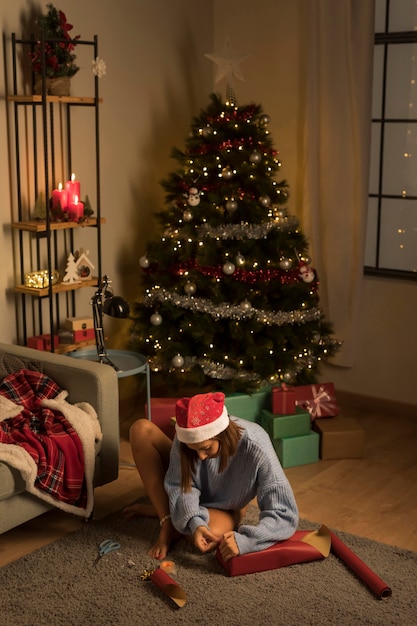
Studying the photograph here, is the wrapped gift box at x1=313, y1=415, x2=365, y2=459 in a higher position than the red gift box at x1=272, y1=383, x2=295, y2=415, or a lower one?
lower

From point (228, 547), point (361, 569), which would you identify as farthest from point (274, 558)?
point (361, 569)

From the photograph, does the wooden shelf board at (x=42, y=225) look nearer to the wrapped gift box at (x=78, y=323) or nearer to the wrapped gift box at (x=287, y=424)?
the wrapped gift box at (x=78, y=323)

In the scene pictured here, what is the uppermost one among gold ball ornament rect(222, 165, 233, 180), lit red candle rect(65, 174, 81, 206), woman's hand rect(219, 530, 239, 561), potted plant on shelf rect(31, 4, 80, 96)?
potted plant on shelf rect(31, 4, 80, 96)

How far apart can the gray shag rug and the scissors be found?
1.0 inches

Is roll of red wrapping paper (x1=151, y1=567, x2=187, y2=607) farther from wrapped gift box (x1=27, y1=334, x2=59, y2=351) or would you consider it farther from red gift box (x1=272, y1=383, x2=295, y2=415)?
wrapped gift box (x1=27, y1=334, x2=59, y2=351)

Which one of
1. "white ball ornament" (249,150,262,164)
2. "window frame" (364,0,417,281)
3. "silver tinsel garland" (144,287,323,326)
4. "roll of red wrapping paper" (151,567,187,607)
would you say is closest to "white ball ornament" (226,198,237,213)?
"white ball ornament" (249,150,262,164)

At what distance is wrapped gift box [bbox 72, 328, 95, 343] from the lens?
448cm

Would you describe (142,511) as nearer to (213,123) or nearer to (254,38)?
(213,123)

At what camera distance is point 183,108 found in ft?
17.5

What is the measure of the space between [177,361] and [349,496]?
1109 millimetres

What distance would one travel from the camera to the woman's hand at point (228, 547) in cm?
318

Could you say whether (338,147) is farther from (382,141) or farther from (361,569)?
(361,569)

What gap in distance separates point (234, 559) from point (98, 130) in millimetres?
2324

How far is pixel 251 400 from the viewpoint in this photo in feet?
14.5
